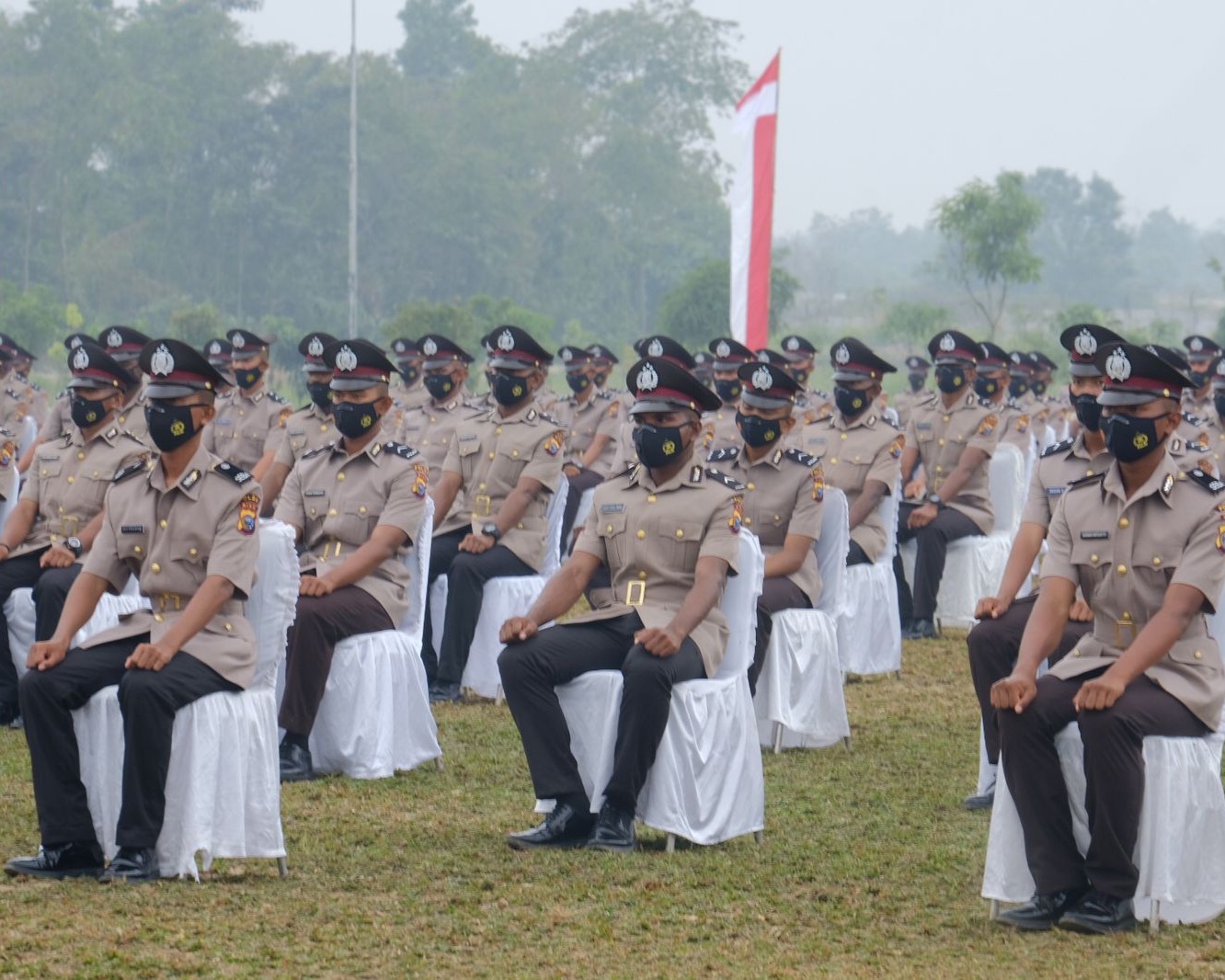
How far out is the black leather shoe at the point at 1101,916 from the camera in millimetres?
5500

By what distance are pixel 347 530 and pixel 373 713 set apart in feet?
2.64

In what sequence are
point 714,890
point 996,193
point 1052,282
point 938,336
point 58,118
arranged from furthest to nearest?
point 1052,282
point 58,118
point 996,193
point 938,336
point 714,890

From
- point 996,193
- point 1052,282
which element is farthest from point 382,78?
point 1052,282

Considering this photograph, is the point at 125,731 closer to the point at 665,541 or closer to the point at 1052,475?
the point at 665,541

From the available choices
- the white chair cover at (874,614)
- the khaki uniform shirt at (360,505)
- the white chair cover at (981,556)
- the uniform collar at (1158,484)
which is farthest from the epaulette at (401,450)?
the white chair cover at (981,556)

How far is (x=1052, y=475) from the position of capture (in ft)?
24.2

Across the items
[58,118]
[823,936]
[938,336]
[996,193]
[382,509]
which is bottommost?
[823,936]

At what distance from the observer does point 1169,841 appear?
5.50 meters

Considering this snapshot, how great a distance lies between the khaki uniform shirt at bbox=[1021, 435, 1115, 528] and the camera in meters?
7.18

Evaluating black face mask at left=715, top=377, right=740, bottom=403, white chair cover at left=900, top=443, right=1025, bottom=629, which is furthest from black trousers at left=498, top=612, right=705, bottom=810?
white chair cover at left=900, top=443, right=1025, bottom=629

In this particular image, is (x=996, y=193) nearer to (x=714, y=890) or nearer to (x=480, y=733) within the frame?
(x=480, y=733)

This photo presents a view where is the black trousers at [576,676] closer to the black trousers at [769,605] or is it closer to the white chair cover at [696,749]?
the white chair cover at [696,749]

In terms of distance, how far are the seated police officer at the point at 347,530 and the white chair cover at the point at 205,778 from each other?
63.5 inches

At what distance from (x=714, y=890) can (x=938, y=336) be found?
667 cm
